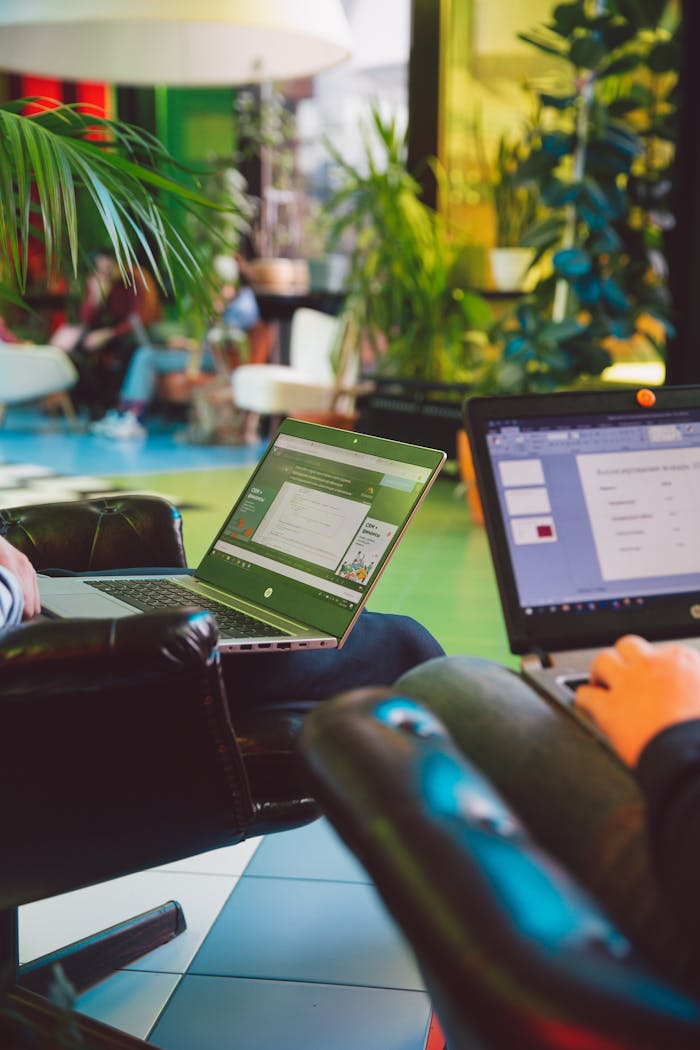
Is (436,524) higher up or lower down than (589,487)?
lower down

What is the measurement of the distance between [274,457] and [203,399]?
251 inches

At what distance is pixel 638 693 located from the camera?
2.64 feet

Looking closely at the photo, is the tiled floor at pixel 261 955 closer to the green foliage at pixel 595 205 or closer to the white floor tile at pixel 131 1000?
the white floor tile at pixel 131 1000

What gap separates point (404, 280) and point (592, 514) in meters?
5.23

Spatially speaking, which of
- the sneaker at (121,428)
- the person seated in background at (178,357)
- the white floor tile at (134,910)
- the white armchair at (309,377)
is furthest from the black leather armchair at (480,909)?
the sneaker at (121,428)

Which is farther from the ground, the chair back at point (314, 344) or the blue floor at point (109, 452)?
the chair back at point (314, 344)

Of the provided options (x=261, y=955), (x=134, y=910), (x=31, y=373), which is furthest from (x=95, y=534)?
(x=31, y=373)

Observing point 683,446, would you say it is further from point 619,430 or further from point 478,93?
point 478,93

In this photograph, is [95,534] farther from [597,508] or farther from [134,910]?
[597,508]

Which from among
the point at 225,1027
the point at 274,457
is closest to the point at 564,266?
the point at 274,457

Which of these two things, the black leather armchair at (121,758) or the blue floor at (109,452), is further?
the blue floor at (109,452)

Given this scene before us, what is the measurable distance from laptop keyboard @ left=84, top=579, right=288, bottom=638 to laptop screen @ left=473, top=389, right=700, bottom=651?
48 cm

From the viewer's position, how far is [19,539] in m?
1.96

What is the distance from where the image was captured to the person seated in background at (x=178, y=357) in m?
8.20
